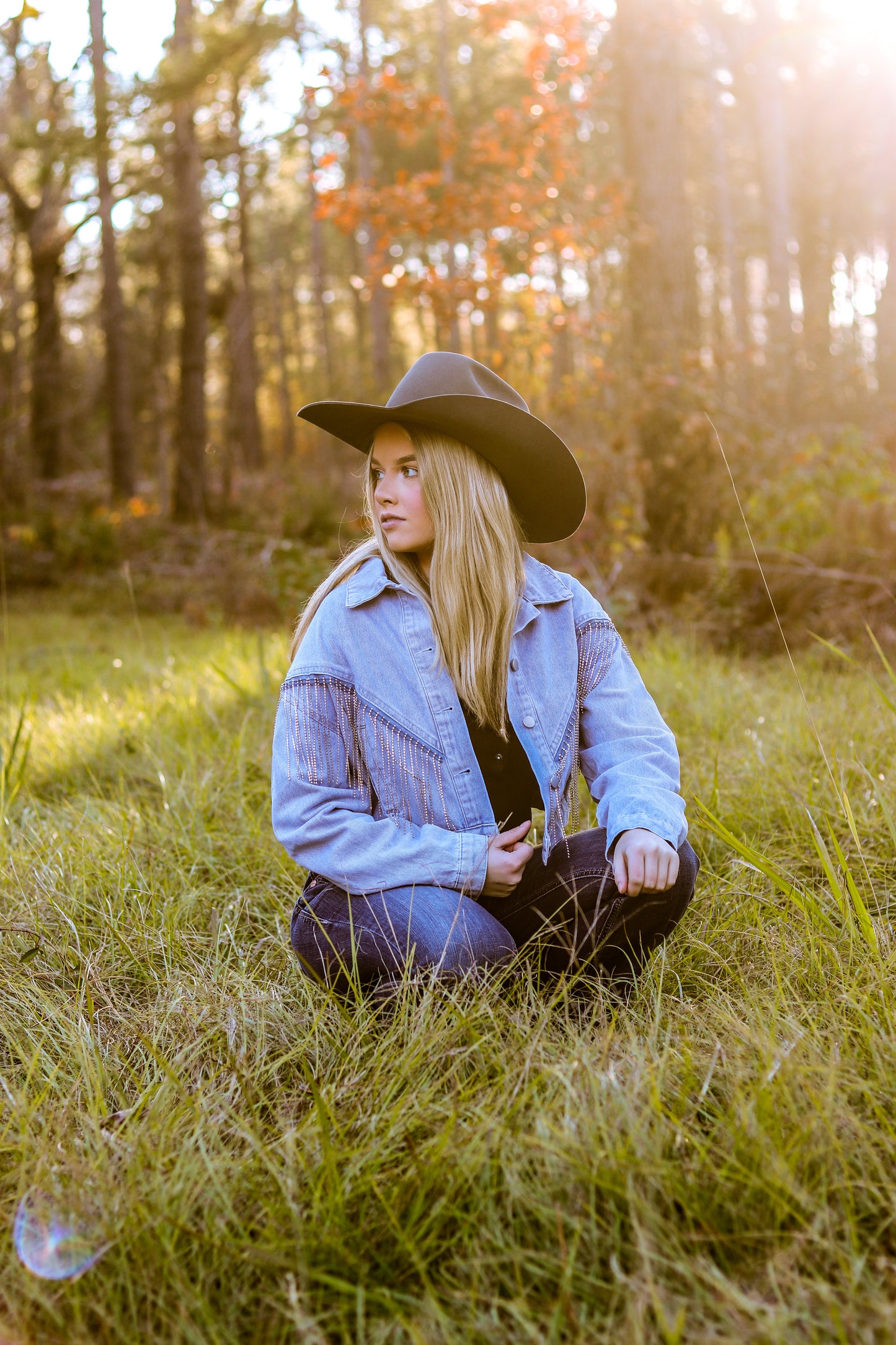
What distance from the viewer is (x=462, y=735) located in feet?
7.34

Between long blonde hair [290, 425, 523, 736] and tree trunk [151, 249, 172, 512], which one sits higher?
tree trunk [151, 249, 172, 512]

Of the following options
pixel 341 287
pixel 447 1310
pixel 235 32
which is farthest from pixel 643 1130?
pixel 341 287

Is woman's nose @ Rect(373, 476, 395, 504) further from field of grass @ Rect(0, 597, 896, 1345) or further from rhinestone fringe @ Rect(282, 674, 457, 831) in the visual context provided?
field of grass @ Rect(0, 597, 896, 1345)

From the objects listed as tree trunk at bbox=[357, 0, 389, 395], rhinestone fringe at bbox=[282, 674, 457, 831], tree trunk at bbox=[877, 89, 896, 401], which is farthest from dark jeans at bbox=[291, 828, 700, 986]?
tree trunk at bbox=[877, 89, 896, 401]

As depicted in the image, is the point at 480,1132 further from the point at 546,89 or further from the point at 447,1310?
the point at 546,89

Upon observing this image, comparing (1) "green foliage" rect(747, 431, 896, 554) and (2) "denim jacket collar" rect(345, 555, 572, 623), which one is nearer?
(2) "denim jacket collar" rect(345, 555, 572, 623)

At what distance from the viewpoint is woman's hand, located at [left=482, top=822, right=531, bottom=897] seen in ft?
6.79

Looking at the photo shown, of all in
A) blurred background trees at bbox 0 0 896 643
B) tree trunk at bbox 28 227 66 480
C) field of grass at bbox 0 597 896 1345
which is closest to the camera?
field of grass at bbox 0 597 896 1345

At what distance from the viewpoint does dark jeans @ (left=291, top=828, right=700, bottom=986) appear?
203 centimetres

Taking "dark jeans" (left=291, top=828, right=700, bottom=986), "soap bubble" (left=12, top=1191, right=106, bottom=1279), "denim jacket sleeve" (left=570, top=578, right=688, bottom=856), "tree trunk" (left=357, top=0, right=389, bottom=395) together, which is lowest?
"soap bubble" (left=12, top=1191, right=106, bottom=1279)

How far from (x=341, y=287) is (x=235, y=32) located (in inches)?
823

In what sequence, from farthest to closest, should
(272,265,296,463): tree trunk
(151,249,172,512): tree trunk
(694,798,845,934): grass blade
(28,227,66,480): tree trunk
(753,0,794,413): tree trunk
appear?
(272,265,296,463): tree trunk < (151,249,172,512): tree trunk < (753,0,794,413): tree trunk < (28,227,66,480): tree trunk < (694,798,845,934): grass blade

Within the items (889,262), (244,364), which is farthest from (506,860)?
(889,262)

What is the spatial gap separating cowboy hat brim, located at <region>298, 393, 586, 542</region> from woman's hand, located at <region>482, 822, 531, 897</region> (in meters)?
0.81
